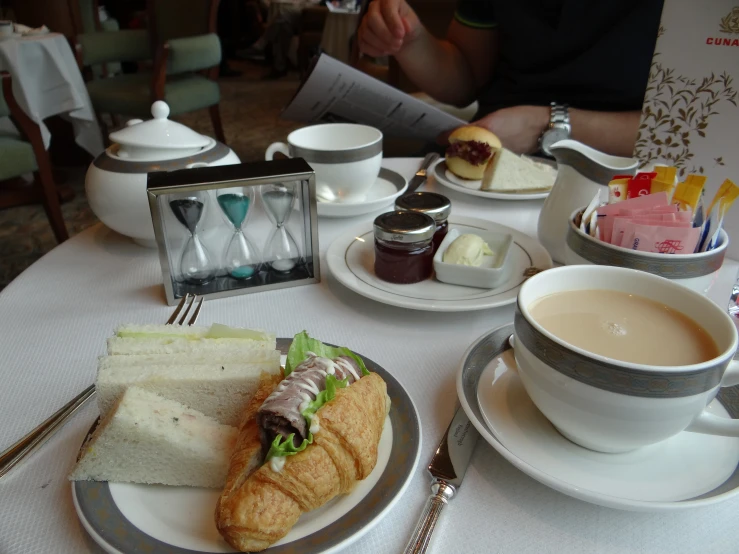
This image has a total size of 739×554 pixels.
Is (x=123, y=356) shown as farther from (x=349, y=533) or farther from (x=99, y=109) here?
(x=99, y=109)

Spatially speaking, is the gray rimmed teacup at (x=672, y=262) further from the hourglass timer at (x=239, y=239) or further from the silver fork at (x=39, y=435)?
the silver fork at (x=39, y=435)

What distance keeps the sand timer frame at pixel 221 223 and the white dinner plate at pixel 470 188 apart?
15.3 inches

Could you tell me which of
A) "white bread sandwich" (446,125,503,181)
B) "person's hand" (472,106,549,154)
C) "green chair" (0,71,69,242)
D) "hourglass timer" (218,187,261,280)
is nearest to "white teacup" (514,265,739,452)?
"hourglass timer" (218,187,261,280)

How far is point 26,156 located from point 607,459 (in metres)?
2.60

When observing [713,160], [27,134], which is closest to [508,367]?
[713,160]

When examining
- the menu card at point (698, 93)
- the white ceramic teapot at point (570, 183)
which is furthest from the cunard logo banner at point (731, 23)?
the white ceramic teapot at point (570, 183)

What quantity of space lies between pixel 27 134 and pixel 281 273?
88.6 inches

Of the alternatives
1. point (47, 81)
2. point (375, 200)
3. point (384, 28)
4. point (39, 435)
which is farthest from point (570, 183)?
point (47, 81)

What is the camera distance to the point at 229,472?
0.43 metres

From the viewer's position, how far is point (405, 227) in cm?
75

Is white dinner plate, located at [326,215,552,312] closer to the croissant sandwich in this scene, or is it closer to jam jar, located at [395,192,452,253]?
jam jar, located at [395,192,452,253]

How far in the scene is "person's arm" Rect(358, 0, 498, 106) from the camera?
64.6 inches

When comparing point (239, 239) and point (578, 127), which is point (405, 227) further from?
point (578, 127)

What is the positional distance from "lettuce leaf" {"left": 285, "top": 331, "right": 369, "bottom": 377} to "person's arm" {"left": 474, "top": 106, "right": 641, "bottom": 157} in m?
1.01
